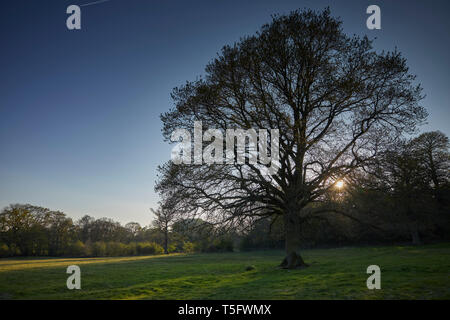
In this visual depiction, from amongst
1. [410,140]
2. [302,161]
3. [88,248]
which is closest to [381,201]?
[410,140]

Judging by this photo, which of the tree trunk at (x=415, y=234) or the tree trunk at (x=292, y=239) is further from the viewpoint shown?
the tree trunk at (x=415, y=234)

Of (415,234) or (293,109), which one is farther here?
(415,234)

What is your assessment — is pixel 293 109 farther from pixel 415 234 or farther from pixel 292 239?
pixel 415 234

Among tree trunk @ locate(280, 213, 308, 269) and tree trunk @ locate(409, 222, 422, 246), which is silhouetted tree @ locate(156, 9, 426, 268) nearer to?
tree trunk @ locate(280, 213, 308, 269)

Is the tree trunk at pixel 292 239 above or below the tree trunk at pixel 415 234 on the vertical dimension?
above

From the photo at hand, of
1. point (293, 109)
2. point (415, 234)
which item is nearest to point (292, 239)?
point (293, 109)

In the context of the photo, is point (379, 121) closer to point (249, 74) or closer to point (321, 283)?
point (249, 74)

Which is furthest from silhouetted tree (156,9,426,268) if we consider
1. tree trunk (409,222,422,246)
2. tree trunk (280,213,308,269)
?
tree trunk (409,222,422,246)

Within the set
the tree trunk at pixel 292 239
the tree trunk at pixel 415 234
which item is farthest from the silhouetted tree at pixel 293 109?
the tree trunk at pixel 415 234

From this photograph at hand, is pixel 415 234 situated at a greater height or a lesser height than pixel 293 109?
lesser

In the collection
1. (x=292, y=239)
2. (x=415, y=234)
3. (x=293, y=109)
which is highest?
(x=293, y=109)

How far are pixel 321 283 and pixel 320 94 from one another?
994 cm

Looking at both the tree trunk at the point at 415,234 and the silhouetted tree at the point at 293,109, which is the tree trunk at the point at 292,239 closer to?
the silhouetted tree at the point at 293,109

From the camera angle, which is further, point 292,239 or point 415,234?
point 415,234
